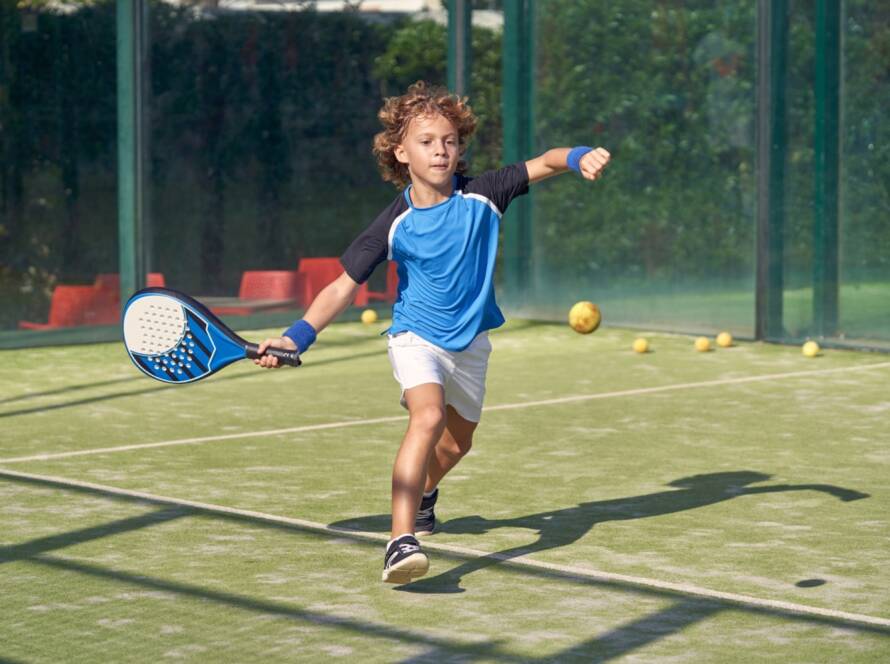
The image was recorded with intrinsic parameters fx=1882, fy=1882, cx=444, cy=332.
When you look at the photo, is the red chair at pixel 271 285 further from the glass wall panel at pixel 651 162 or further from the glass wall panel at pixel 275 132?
the glass wall panel at pixel 651 162

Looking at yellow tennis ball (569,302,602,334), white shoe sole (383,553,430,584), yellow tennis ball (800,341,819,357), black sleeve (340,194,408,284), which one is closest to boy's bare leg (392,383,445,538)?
white shoe sole (383,553,430,584)

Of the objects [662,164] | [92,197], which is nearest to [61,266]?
[92,197]

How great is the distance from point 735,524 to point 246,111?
7.76 m

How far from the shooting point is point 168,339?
598 cm

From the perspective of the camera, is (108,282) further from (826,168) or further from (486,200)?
(486,200)

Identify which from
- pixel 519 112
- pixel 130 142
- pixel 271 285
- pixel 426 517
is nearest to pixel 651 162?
pixel 519 112

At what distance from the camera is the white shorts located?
19.0 ft

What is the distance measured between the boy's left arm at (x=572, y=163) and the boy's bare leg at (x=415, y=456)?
81 centimetres

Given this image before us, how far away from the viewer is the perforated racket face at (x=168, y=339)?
5.94 meters

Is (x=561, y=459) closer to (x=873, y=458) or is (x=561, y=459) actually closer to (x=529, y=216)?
(x=873, y=458)

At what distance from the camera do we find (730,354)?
11.9 m

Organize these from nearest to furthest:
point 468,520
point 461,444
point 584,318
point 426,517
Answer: point 461,444
point 426,517
point 468,520
point 584,318

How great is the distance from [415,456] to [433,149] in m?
0.99

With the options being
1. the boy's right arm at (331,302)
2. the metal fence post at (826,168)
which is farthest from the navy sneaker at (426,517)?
the metal fence post at (826,168)
